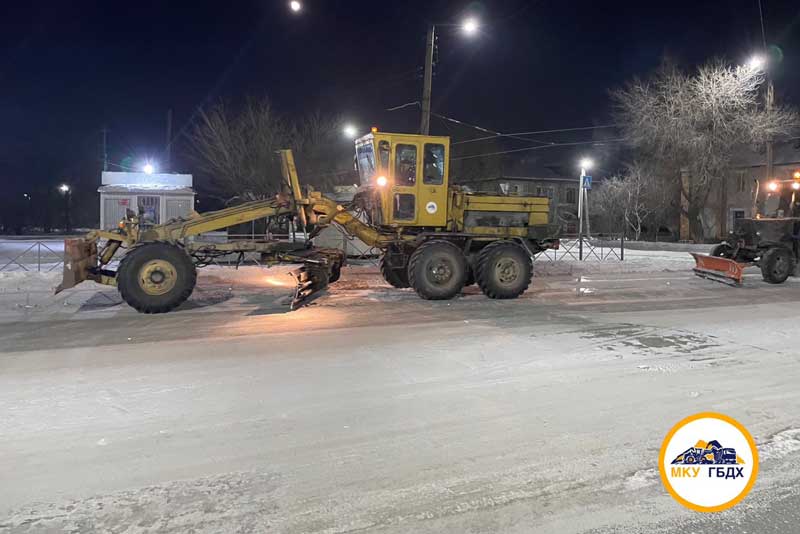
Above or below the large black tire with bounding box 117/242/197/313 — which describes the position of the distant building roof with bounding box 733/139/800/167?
above

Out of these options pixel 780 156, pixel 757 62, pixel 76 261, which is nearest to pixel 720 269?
pixel 76 261

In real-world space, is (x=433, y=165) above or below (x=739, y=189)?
below

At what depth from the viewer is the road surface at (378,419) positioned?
391cm

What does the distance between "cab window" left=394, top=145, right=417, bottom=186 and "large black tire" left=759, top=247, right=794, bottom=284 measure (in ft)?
35.4

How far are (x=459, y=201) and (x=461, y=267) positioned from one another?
150 cm

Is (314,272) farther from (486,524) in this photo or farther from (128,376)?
(486,524)

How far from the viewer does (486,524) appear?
3.75 meters

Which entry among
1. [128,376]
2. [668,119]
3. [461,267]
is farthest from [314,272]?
[668,119]

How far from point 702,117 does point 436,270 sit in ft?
96.9

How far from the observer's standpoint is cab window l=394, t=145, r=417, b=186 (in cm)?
1293

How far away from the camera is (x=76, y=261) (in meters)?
11.4

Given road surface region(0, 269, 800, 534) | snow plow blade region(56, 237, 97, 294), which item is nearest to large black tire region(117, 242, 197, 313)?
road surface region(0, 269, 800, 534)

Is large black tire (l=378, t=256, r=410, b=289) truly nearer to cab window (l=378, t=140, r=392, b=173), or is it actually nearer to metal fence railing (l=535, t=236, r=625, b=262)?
cab window (l=378, t=140, r=392, b=173)

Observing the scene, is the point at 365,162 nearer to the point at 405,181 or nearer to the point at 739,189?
the point at 405,181
